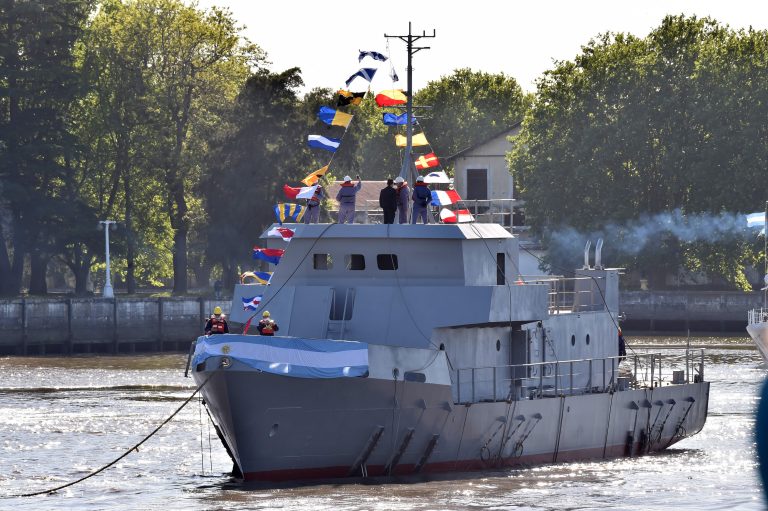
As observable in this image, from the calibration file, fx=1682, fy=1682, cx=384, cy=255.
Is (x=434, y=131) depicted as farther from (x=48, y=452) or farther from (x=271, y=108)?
(x=48, y=452)

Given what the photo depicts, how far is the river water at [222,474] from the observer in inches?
1307

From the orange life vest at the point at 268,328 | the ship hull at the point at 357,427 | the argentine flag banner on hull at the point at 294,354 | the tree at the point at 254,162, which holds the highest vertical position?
the tree at the point at 254,162

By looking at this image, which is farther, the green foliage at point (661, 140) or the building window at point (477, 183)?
the building window at point (477, 183)

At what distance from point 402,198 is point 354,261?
Result: 6.78 feet

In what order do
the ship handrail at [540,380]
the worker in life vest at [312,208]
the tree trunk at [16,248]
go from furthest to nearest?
the tree trunk at [16,248] < the worker in life vest at [312,208] < the ship handrail at [540,380]

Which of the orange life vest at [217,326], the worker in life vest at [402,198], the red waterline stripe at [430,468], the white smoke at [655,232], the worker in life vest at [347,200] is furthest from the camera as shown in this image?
the white smoke at [655,232]

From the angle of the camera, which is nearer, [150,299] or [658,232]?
[150,299]

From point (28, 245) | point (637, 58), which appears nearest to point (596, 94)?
point (637, 58)

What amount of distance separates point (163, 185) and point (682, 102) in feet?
108

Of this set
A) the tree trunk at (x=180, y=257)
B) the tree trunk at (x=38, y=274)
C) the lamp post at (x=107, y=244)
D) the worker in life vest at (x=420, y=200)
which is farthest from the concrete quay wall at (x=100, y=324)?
the worker in life vest at (x=420, y=200)

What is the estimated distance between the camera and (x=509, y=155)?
11388 cm

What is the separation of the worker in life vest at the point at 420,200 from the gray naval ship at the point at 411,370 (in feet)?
4.52

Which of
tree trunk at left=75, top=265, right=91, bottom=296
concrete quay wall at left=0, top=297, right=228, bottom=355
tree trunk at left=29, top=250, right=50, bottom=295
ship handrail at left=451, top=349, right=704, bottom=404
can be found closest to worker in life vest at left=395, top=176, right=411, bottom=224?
ship handrail at left=451, top=349, right=704, bottom=404

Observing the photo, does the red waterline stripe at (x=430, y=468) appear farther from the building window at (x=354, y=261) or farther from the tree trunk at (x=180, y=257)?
the tree trunk at (x=180, y=257)
